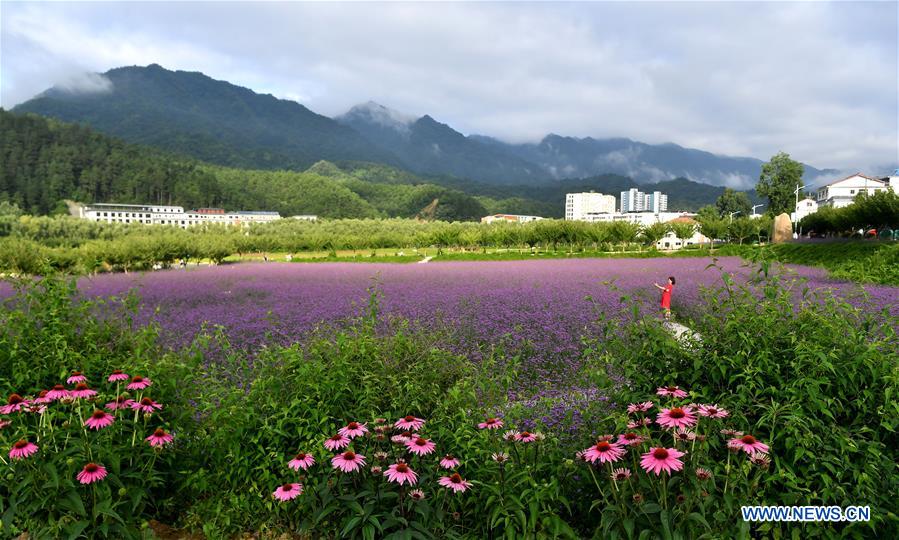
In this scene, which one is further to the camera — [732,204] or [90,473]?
[732,204]

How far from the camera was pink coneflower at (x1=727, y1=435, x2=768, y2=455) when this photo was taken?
2588mm

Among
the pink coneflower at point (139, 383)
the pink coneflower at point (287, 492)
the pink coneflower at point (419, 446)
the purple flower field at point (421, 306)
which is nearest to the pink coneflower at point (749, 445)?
the pink coneflower at point (419, 446)

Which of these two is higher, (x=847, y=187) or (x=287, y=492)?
(x=847, y=187)

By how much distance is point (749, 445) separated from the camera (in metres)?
2.62

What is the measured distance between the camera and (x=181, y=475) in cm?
373

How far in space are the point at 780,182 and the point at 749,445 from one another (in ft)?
359

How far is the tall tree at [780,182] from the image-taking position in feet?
299

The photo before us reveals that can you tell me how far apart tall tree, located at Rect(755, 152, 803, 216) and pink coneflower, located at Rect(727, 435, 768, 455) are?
339 feet

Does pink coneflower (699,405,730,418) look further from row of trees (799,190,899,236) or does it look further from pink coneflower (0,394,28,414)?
row of trees (799,190,899,236)

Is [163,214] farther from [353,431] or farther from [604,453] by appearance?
[604,453]

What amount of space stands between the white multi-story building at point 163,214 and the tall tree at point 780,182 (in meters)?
109

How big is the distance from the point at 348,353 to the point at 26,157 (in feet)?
537

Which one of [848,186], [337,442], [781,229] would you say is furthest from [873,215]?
[848,186]

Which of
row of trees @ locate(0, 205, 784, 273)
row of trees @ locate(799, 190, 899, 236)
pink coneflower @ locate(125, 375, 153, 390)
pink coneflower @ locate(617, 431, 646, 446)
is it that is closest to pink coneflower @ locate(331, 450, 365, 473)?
pink coneflower @ locate(617, 431, 646, 446)
